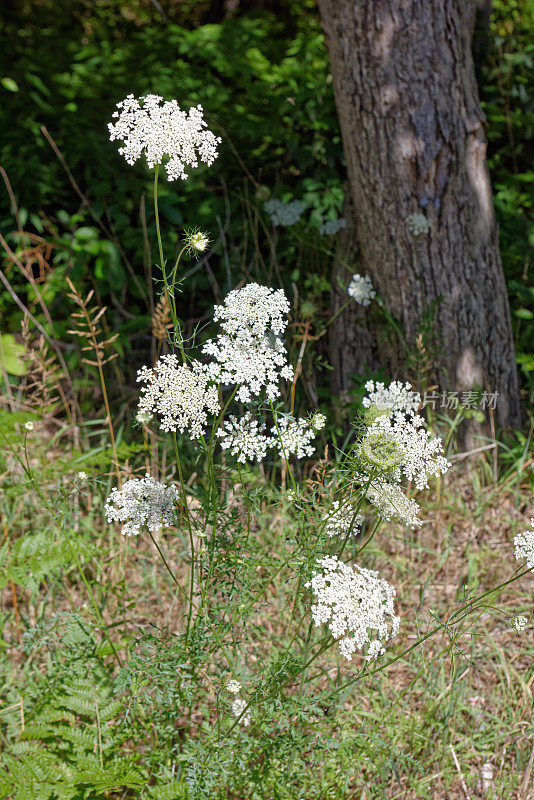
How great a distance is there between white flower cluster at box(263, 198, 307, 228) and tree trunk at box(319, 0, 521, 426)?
1.47 ft

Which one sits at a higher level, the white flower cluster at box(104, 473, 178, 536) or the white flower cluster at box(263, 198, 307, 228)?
the white flower cluster at box(263, 198, 307, 228)

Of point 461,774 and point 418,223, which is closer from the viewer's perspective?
point 461,774

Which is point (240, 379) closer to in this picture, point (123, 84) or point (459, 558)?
point (459, 558)

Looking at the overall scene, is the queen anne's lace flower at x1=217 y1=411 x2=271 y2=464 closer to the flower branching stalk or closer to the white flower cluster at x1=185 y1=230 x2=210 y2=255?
the flower branching stalk

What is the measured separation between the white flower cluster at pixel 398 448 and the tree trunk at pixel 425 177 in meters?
1.47

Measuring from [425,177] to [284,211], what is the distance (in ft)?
2.95

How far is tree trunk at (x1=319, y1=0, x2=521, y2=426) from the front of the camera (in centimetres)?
291

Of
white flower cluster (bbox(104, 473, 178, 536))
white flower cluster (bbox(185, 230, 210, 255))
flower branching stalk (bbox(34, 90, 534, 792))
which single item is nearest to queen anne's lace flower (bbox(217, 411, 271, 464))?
flower branching stalk (bbox(34, 90, 534, 792))

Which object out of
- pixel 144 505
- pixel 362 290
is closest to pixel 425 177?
pixel 362 290

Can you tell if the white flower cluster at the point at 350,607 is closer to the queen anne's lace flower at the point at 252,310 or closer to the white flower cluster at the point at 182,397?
the white flower cluster at the point at 182,397

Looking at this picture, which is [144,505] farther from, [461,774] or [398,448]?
[461,774]

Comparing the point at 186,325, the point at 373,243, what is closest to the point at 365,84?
the point at 373,243

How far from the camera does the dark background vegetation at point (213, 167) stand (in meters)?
3.89

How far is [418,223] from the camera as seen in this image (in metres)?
3.08
